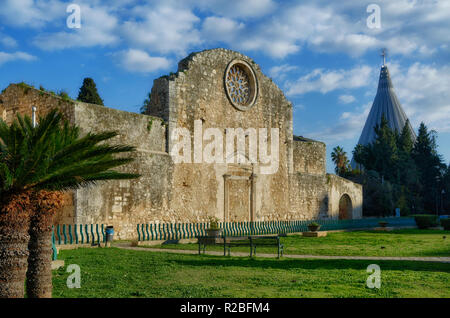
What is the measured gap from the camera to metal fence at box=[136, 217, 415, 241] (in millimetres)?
18812

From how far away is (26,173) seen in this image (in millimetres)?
6156

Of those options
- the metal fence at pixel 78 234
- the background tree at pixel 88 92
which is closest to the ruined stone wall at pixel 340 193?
the background tree at pixel 88 92

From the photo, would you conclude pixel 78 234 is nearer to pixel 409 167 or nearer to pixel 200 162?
pixel 200 162

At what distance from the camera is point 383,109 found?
9244cm

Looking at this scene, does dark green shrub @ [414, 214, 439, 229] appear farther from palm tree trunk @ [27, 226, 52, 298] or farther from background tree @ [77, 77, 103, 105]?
palm tree trunk @ [27, 226, 52, 298]

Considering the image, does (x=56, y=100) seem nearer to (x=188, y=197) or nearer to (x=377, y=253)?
(x=188, y=197)

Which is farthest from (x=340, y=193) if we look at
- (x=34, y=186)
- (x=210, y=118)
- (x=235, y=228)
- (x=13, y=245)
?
(x=13, y=245)

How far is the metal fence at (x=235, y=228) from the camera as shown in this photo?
18812mm

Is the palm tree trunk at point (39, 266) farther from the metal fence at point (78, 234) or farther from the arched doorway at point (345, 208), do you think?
the arched doorway at point (345, 208)

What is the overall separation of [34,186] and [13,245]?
0.88 metres

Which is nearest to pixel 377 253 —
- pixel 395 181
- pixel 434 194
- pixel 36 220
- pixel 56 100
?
pixel 36 220

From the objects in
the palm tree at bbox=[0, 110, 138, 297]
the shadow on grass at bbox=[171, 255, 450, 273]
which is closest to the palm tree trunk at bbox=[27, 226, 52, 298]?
the palm tree at bbox=[0, 110, 138, 297]

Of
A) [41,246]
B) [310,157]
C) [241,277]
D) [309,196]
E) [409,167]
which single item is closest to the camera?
[41,246]
